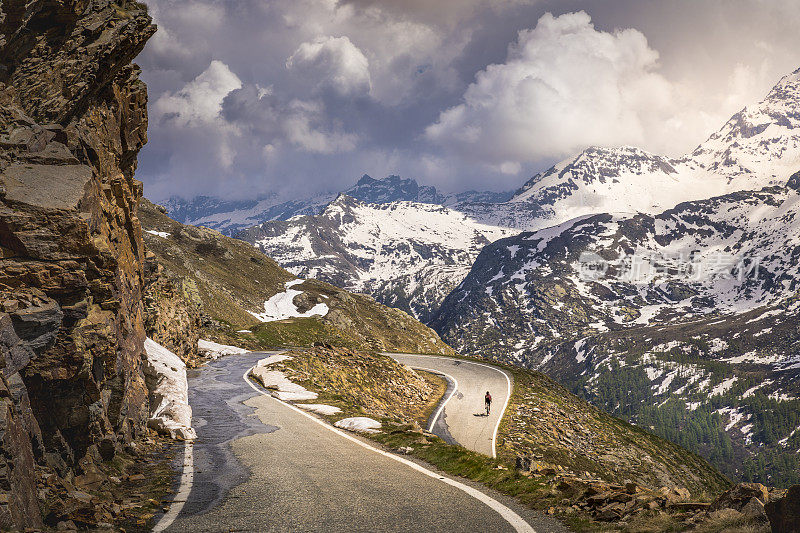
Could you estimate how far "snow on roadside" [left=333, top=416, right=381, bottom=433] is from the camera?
20.8 meters

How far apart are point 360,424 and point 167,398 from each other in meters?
8.34

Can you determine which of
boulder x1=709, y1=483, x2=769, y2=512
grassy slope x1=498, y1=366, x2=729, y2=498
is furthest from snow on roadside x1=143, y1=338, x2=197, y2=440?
grassy slope x1=498, y1=366, x2=729, y2=498

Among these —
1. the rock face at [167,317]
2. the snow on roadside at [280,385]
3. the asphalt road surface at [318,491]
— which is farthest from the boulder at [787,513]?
the rock face at [167,317]

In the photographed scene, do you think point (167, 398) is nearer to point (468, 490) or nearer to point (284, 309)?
point (468, 490)

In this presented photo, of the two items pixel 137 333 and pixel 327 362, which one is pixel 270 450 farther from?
pixel 327 362

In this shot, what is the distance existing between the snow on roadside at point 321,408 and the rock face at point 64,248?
9479 mm

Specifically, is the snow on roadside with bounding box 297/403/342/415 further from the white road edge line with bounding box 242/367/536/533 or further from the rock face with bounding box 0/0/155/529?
the rock face with bounding box 0/0/155/529

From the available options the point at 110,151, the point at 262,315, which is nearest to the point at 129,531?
the point at 110,151

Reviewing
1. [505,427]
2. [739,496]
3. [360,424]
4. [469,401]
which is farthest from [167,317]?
[739,496]

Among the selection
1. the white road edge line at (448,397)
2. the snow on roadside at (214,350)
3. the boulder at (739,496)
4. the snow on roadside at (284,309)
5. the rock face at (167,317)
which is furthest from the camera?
the snow on roadside at (284,309)

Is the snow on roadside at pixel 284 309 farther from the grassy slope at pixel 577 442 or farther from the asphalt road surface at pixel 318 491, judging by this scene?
the asphalt road surface at pixel 318 491

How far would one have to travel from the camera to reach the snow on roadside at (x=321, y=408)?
964 inches

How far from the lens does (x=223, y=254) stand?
581 feet

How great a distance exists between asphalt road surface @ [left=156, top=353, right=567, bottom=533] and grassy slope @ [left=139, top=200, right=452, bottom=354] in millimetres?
59754
